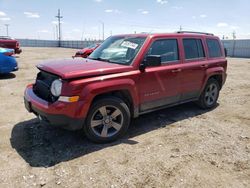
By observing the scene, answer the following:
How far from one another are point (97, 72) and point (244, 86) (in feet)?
22.9

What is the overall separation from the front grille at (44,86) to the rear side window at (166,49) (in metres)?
1.84

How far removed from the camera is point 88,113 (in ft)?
12.9

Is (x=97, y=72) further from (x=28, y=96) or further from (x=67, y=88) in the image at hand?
(x=28, y=96)

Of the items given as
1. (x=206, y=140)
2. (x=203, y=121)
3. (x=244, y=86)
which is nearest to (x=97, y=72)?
(x=206, y=140)

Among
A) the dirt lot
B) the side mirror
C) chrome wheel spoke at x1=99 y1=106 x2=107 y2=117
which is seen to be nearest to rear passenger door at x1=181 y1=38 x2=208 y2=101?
the dirt lot

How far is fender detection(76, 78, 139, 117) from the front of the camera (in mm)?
3740

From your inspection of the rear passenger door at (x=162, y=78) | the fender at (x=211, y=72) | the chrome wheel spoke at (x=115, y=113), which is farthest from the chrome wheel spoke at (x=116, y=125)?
the fender at (x=211, y=72)

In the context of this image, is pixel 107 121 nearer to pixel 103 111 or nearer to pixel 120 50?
pixel 103 111

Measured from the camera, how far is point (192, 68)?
537 centimetres

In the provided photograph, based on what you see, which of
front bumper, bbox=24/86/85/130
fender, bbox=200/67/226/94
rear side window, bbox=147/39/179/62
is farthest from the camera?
fender, bbox=200/67/226/94

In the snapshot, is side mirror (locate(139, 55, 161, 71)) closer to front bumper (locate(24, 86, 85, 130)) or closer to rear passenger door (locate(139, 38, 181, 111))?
rear passenger door (locate(139, 38, 181, 111))

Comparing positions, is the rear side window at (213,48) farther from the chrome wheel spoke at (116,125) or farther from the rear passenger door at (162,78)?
the chrome wheel spoke at (116,125)

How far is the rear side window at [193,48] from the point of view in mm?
5379

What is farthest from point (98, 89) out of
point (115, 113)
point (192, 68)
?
point (192, 68)
